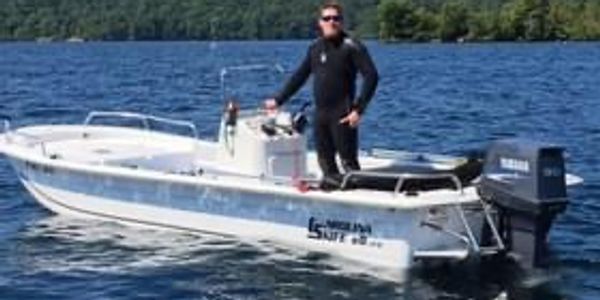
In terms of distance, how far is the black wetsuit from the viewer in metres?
12.0

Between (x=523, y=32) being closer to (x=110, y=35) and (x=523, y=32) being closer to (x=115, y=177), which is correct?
(x=110, y=35)

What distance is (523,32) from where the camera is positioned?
126 meters

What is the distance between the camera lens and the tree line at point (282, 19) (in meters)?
128

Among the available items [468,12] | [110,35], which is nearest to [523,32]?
[468,12]

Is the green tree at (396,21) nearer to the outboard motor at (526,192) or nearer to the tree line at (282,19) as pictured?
the tree line at (282,19)

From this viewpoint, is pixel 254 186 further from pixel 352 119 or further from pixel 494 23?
pixel 494 23

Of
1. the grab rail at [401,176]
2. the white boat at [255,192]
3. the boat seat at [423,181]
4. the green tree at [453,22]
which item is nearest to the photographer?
the white boat at [255,192]

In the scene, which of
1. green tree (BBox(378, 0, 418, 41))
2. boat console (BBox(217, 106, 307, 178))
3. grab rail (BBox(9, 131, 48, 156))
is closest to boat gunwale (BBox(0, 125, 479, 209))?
grab rail (BBox(9, 131, 48, 156))

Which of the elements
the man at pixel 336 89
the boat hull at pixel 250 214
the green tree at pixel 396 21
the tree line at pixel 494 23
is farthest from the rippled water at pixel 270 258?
the green tree at pixel 396 21

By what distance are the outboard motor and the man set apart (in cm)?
146

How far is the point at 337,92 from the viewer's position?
12188 millimetres

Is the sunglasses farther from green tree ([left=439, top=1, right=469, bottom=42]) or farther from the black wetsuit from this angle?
green tree ([left=439, top=1, right=469, bottom=42])

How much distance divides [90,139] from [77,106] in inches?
719

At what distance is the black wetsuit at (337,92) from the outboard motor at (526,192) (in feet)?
4.97
